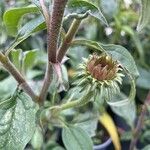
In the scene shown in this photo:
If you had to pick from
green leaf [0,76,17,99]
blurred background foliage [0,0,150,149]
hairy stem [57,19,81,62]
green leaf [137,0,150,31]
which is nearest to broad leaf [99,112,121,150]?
blurred background foliage [0,0,150,149]

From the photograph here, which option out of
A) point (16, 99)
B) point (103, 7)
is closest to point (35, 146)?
point (16, 99)

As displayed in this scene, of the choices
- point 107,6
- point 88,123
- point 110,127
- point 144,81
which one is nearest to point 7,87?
point 88,123

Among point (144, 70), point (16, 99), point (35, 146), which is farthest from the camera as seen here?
point (144, 70)

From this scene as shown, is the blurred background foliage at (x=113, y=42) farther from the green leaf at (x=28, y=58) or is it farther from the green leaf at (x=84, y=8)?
the green leaf at (x=84, y=8)

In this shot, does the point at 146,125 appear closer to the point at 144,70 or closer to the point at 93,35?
the point at 144,70

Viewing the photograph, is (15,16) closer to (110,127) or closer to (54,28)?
(54,28)

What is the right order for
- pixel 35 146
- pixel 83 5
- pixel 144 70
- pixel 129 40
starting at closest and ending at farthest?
pixel 83 5
pixel 35 146
pixel 144 70
pixel 129 40
